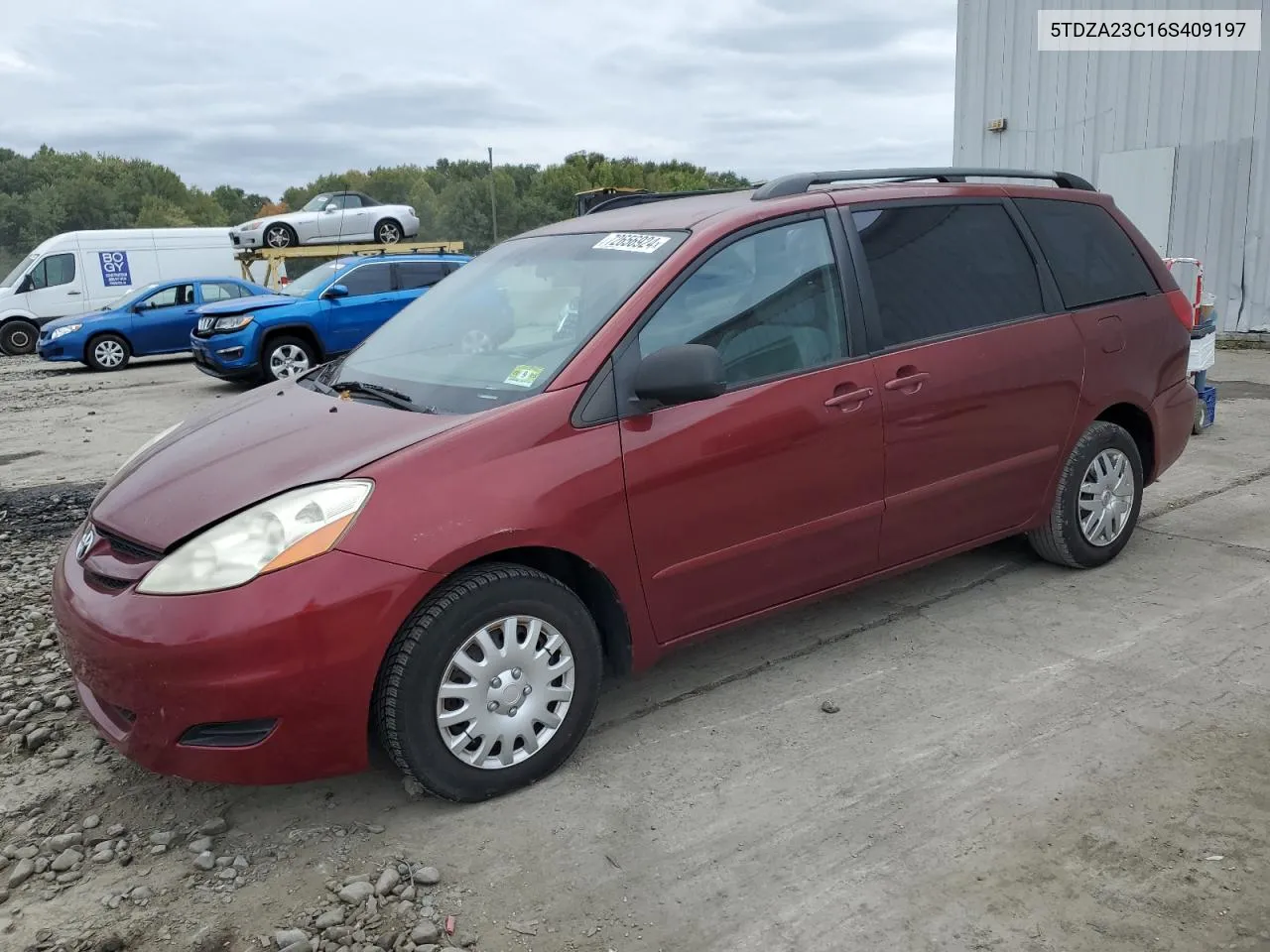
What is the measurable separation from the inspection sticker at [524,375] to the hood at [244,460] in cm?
25

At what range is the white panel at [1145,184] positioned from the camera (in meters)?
12.4

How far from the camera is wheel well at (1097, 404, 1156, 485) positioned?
15.0 ft

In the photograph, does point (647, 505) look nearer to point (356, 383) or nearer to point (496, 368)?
point (496, 368)

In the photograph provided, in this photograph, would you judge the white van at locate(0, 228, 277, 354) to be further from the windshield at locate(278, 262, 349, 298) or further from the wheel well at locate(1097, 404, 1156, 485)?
the wheel well at locate(1097, 404, 1156, 485)

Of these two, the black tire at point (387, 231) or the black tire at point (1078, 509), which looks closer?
the black tire at point (1078, 509)

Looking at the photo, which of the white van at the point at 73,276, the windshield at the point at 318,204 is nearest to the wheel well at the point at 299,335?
the windshield at the point at 318,204

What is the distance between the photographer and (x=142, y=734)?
105 inches

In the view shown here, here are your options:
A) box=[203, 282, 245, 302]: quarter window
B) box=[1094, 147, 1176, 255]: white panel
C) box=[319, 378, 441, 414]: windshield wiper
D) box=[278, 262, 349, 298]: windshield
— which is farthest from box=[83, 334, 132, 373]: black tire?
box=[1094, 147, 1176, 255]: white panel

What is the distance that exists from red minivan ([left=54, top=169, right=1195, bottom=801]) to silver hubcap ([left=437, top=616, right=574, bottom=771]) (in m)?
0.01

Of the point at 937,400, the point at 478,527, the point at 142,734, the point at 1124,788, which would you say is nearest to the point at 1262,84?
the point at 937,400

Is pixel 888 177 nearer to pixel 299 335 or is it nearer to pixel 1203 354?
pixel 1203 354

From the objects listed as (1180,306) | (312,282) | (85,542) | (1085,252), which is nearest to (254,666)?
(85,542)

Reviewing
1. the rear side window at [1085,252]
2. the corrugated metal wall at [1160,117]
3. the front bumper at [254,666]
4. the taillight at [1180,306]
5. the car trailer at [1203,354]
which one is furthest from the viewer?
the corrugated metal wall at [1160,117]

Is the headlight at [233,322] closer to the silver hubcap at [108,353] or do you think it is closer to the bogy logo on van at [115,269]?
the silver hubcap at [108,353]
